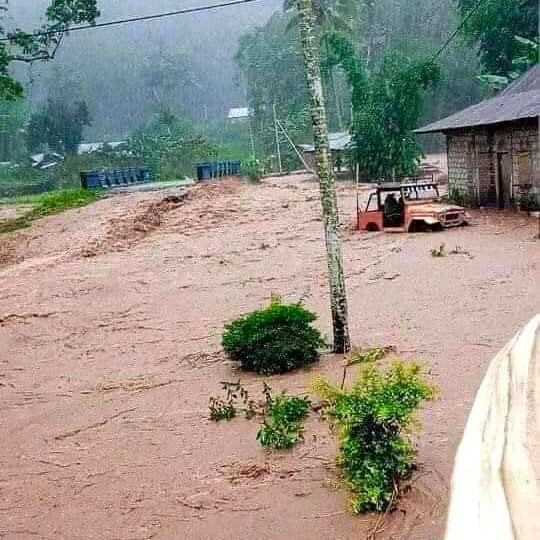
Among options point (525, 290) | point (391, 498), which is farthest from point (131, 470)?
point (525, 290)

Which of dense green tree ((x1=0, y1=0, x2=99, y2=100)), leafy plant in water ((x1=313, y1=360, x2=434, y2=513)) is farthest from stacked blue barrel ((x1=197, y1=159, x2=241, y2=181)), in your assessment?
leafy plant in water ((x1=313, y1=360, x2=434, y2=513))

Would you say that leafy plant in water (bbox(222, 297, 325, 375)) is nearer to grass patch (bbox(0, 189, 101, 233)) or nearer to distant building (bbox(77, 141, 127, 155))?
grass patch (bbox(0, 189, 101, 233))

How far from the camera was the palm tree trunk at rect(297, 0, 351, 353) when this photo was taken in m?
8.96

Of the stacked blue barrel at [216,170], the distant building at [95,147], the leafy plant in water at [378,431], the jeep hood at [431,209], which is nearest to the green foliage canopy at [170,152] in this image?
the distant building at [95,147]

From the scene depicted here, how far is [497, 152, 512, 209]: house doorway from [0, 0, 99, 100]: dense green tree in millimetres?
13151

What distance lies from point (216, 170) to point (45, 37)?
1339 centimetres

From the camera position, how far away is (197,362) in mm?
10312

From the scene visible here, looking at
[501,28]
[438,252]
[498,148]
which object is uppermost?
[501,28]

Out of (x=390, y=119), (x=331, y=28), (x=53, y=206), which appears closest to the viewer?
(x=53, y=206)

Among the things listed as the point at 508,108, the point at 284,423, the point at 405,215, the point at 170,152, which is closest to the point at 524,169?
the point at 508,108

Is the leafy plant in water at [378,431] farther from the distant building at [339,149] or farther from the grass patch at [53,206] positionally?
the distant building at [339,149]

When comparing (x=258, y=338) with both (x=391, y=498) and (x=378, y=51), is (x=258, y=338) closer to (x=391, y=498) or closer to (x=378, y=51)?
(x=391, y=498)

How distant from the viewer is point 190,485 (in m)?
6.43

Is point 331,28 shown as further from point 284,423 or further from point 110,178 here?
point 284,423
